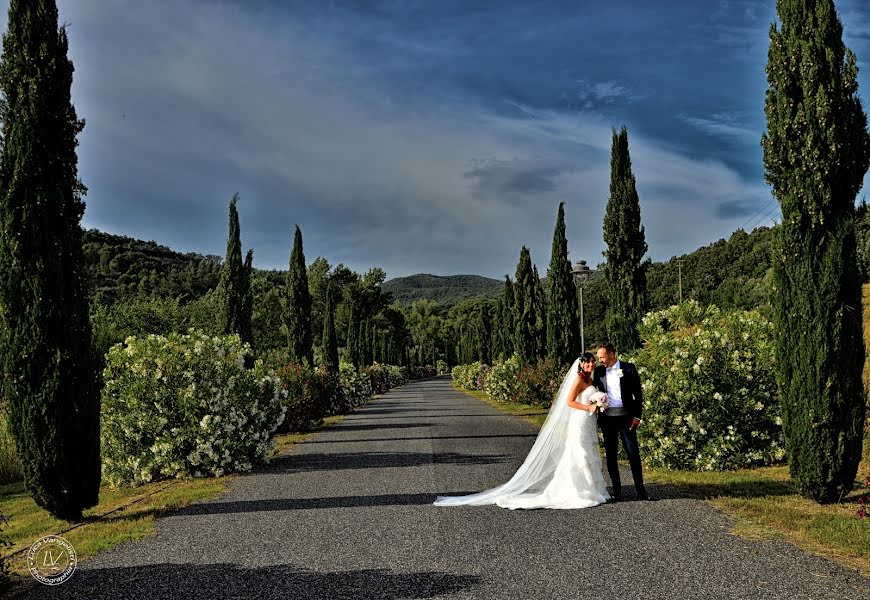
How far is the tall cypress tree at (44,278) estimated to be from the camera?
7441 mm

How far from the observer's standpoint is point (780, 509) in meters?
7.46

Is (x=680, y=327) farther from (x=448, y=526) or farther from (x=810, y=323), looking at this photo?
(x=448, y=526)

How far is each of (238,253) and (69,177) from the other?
1135cm

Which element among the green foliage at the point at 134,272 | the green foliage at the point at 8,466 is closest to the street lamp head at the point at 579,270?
the green foliage at the point at 8,466

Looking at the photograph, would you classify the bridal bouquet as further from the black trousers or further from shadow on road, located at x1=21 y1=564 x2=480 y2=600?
shadow on road, located at x1=21 y1=564 x2=480 y2=600

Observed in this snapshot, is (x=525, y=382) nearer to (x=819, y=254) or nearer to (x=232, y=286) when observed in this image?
(x=232, y=286)

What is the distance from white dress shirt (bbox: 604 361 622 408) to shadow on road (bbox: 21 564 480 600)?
13.0 ft

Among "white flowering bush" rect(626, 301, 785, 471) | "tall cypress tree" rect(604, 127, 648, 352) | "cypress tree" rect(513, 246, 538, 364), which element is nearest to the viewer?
"white flowering bush" rect(626, 301, 785, 471)

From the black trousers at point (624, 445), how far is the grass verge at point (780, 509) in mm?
719

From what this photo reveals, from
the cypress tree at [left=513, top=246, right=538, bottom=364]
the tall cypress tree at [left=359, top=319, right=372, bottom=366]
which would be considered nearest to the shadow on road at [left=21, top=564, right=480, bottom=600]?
the cypress tree at [left=513, top=246, right=538, bottom=364]

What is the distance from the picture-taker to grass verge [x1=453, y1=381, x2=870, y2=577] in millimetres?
6047

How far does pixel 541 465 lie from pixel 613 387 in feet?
4.52

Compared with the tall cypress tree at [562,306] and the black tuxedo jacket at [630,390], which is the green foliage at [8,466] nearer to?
the black tuxedo jacket at [630,390]

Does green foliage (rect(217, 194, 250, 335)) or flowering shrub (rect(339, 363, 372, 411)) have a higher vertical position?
green foliage (rect(217, 194, 250, 335))
